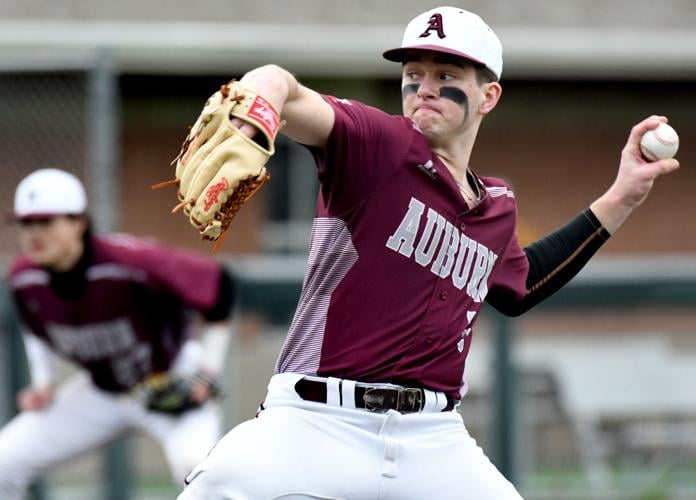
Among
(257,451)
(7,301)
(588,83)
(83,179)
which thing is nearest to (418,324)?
(257,451)

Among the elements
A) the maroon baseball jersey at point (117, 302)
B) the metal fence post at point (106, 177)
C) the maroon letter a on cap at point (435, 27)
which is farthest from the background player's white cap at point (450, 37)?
the metal fence post at point (106, 177)

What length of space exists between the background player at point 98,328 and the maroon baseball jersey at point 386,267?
3142mm

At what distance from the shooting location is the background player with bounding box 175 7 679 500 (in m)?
4.02

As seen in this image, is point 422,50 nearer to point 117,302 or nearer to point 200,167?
point 200,167

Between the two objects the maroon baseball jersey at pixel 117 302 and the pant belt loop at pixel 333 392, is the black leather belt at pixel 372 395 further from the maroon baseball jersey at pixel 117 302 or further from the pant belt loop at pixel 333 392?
the maroon baseball jersey at pixel 117 302

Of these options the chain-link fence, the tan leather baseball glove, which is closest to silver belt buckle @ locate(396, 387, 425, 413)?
the tan leather baseball glove

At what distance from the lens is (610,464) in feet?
29.1

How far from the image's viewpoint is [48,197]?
723 cm

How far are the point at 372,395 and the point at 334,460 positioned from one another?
0.74ft

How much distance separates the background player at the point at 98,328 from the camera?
7301 millimetres

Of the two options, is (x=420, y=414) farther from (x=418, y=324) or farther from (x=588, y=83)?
(x=588, y=83)

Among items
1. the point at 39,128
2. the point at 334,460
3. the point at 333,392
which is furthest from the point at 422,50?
the point at 39,128

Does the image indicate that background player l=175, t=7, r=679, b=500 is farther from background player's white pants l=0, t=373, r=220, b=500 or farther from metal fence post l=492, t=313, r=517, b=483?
metal fence post l=492, t=313, r=517, b=483

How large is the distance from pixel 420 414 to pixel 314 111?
1030mm
